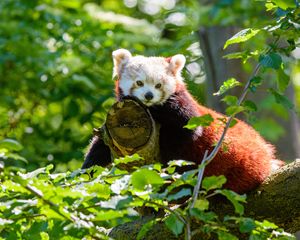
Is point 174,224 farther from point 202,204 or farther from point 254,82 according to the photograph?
point 254,82

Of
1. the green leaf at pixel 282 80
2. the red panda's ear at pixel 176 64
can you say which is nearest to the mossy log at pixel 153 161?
the green leaf at pixel 282 80

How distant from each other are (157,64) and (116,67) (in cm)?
45

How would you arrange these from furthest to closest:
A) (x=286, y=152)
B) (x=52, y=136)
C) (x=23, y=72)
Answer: (x=23, y=72) < (x=286, y=152) < (x=52, y=136)

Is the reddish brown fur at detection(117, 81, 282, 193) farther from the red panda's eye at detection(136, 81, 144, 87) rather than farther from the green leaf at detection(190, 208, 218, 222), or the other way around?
the green leaf at detection(190, 208, 218, 222)

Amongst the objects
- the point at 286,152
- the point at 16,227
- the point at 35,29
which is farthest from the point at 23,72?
the point at 16,227

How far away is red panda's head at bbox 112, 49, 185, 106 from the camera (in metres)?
5.88

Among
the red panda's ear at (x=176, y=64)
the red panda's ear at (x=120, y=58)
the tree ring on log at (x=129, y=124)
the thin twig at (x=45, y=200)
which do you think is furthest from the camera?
the red panda's ear at (x=120, y=58)

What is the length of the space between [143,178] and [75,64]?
7.22 meters

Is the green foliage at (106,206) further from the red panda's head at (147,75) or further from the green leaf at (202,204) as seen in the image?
the red panda's head at (147,75)

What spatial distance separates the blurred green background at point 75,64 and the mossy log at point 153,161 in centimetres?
404

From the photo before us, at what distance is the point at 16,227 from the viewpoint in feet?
11.1

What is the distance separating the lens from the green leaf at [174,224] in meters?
3.08

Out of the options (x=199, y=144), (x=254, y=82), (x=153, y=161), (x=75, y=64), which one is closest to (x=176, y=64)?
(x=199, y=144)

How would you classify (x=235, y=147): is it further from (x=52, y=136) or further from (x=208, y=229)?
(x=52, y=136)
